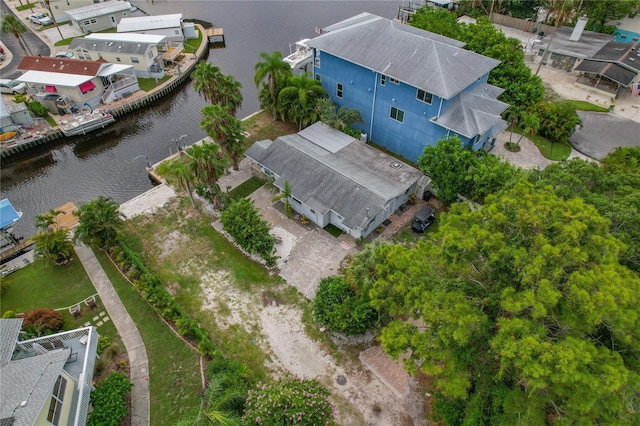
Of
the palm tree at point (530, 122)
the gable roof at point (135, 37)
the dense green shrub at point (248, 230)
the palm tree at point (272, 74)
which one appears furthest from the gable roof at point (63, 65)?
the palm tree at point (530, 122)

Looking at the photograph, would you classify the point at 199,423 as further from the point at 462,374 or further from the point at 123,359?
the point at 462,374

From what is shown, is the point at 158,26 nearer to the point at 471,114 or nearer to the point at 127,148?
the point at 127,148

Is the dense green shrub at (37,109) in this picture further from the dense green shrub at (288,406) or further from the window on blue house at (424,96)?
the dense green shrub at (288,406)

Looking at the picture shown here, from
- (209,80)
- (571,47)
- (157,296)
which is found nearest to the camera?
(157,296)

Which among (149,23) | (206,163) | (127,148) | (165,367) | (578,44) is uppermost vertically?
(578,44)

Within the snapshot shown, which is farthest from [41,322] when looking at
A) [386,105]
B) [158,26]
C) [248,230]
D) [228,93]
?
[158,26]

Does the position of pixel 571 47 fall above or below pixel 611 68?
above

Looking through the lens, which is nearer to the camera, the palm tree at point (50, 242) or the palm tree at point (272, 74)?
the palm tree at point (50, 242)

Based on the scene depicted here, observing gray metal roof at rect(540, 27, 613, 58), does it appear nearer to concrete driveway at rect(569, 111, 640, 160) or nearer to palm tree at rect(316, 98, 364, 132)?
concrete driveway at rect(569, 111, 640, 160)
